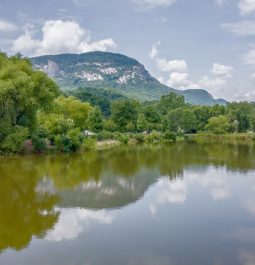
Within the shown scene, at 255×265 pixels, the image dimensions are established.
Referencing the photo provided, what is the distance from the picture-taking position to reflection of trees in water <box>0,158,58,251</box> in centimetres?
1475

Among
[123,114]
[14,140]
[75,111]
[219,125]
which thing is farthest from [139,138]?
[14,140]

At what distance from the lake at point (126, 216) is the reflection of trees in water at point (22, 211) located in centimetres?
4

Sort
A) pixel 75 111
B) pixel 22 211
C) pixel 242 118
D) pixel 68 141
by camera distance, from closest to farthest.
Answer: pixel 22 211 → pixel 68 141 → pixel 75 111 → pixel 242 118

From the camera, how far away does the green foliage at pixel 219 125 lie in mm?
87375

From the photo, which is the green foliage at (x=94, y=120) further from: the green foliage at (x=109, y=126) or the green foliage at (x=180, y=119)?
the green foliage at (x=180, y=119)

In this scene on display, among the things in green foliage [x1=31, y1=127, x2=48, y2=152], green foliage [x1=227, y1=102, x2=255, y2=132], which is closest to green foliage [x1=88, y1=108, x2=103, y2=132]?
green foliage [x1=31, y1=127, x2=48, y2=152]

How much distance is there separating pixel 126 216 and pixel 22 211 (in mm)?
5295

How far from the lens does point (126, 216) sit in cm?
1773

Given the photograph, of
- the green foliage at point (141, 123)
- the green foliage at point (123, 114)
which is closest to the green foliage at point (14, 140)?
the green foliage at point (123, 114)

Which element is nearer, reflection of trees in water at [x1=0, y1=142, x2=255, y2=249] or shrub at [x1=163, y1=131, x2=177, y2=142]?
reflection of trees in water at [x1=0, y1=142, x2=255, y2=249]

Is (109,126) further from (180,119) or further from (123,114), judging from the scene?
(180,119)

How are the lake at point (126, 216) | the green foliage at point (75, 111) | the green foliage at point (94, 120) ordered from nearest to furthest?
1. the lake at point (126, 216)
2. the green foliage at point (75, 111)
3. the green foliage at point (94, 120)

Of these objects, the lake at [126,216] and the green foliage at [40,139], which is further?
the green foliage at [40,139]

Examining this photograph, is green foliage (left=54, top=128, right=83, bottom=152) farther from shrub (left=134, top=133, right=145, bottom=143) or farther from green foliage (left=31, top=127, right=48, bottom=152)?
shrub (left=134, top=133, right=145, bottom=143)
